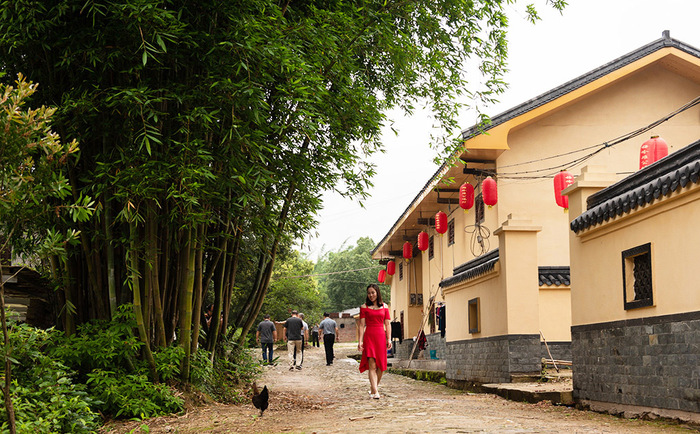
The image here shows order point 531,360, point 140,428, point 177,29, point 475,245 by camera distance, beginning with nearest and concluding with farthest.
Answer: point 177,29
point 140,428
point 531,360
point 475,245

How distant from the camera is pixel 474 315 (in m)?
13.6

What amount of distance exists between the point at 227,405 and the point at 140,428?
1.88 meters

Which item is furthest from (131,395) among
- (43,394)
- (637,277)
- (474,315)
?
(474,315)

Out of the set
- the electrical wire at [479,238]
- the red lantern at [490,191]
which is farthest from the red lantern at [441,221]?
the red lantern at [490,191]

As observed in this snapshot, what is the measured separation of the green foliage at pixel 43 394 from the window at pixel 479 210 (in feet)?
35.3

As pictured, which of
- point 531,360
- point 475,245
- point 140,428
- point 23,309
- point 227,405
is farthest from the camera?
point 475,245

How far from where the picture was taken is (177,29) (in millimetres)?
5879

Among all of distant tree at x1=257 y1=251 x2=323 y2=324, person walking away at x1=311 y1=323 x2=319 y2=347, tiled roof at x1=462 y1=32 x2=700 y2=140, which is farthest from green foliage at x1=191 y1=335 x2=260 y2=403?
person walking away at x1=311 y1=323 x2=319 y2=347

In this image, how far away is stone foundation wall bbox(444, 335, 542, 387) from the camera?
11.0 m

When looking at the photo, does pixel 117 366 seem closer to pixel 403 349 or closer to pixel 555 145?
pixel 555 145

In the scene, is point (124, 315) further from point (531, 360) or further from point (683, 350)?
point (531, 360)

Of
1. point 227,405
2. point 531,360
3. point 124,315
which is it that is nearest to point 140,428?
point 124,315

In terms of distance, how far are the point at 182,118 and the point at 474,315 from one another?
28.3 ft

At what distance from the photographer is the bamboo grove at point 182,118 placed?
20.2 feet
